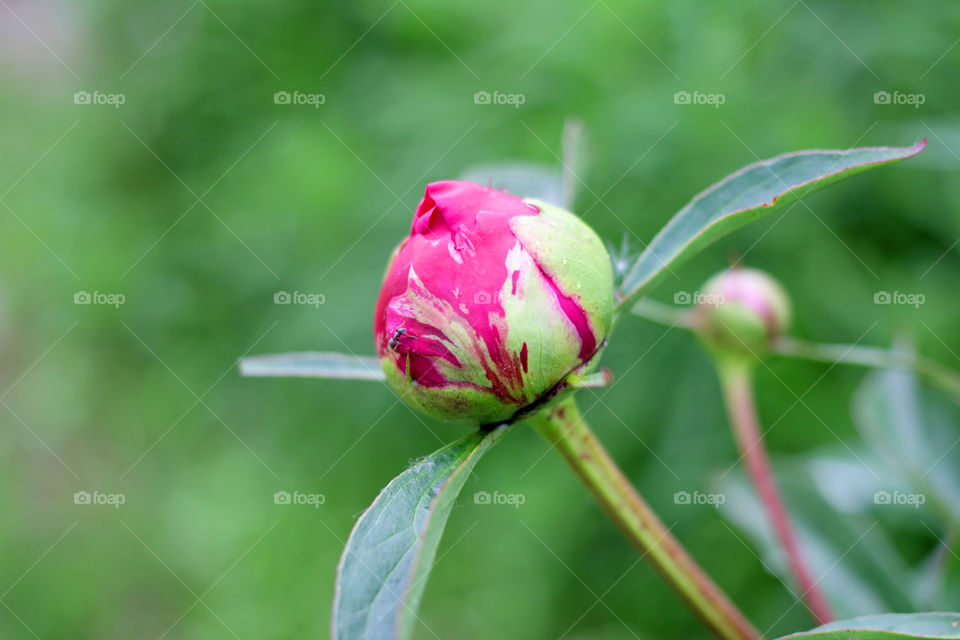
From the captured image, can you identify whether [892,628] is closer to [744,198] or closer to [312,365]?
[744,198]

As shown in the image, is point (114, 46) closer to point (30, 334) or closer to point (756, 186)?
point (30, 334)

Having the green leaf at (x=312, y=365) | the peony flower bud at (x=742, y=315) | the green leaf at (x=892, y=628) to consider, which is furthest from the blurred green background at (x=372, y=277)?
the green leaf at (x=892, y=628)

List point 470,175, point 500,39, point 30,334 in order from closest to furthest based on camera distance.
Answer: point 470,175, point 500,39, point 30,334

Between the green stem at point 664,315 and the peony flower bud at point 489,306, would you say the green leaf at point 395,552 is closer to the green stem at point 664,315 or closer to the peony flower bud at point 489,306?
the peony flower bud at point 489,306

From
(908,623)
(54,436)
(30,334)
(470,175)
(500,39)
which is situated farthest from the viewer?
(30,334)

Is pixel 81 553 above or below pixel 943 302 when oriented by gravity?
below

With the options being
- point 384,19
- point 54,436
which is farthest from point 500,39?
point 54,436
